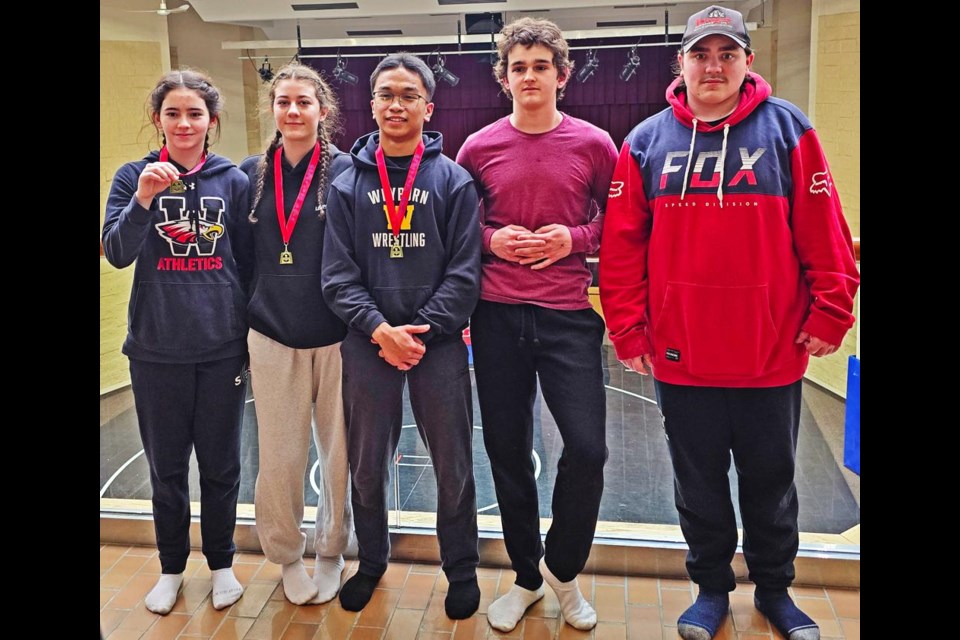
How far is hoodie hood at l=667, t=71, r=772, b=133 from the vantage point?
2252 millimetres

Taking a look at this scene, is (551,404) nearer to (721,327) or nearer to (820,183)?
(721,327)

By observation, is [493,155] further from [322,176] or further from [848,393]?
[848,393]

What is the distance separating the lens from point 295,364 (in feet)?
8.37

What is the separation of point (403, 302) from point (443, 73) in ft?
4.62

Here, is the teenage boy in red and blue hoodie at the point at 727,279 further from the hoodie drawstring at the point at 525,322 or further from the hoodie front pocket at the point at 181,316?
the hoodie front pocket at the point at 181,316

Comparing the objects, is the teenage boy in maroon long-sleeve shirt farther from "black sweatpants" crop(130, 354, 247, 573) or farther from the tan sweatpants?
"black sweatpants" crop(130, 354, 247, 573)

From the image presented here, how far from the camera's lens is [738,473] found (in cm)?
240

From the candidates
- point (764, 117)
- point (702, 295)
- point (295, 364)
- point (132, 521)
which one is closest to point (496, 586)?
point (295, 364)

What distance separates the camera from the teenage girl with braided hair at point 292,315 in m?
2.50

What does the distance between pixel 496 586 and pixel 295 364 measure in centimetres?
104

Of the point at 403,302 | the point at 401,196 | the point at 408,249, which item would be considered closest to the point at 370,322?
the point at 403,302

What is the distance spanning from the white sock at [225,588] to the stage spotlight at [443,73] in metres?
2.13

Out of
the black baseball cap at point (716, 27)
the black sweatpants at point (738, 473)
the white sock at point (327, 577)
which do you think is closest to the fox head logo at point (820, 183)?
the black baseball cap at point (716, 27)

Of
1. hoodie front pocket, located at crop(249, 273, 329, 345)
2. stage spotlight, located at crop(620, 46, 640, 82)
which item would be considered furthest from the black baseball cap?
hoodie front pocket, located at crop(249, 273, 329, 345)
